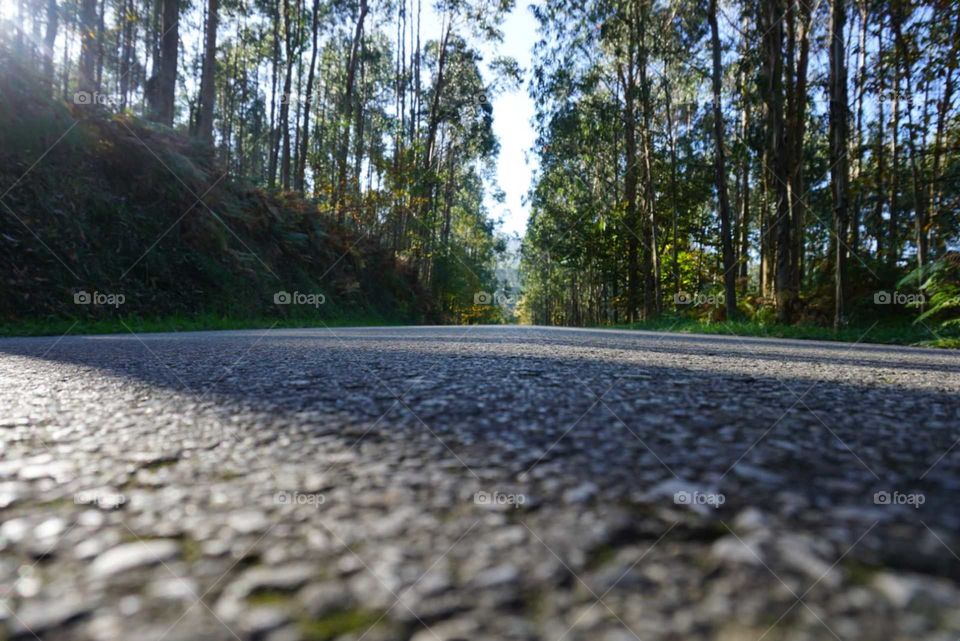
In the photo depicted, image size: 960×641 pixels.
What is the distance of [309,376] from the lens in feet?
9.57

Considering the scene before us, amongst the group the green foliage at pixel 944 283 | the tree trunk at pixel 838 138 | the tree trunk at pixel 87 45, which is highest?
the tree trunk at pixel 87 45

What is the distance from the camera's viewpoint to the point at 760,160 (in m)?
18.7

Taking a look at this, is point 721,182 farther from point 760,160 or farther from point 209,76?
point 209,76

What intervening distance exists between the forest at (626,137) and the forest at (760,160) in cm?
11

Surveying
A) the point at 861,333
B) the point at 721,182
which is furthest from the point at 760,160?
the point at 861,333

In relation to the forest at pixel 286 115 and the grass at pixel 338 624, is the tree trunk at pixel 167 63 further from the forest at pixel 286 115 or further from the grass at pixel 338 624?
the grass at pixel 338 624

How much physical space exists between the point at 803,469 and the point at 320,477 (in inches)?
45.4

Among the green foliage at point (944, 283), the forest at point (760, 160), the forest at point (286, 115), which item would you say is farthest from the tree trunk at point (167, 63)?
the green foliage at point (944, 283)

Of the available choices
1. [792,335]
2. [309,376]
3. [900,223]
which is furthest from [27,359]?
[900,223]

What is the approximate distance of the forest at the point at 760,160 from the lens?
12961 mm

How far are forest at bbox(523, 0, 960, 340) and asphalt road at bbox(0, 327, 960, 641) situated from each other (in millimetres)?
10574

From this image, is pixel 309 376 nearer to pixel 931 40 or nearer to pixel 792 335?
pixel 792 335

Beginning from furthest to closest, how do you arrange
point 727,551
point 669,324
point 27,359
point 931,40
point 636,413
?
point 669,324 < point 931,40 < point 27,359 < point 636,413 < point 727,551

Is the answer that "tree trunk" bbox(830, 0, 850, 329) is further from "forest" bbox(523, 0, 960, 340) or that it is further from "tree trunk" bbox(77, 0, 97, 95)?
"tree trunk" bbox(77, 0, 97, 95)
